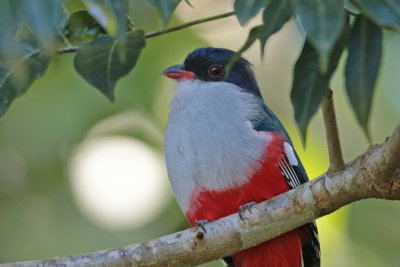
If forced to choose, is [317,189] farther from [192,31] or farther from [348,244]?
[192,31]

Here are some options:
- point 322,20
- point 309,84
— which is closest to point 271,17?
point 309,84

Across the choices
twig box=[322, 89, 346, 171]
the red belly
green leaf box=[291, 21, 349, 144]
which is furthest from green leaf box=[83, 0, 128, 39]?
the red belly

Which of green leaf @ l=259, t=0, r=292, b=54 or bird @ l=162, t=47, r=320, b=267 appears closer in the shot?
green leaf @ l=259, t=0, r=292, b=54

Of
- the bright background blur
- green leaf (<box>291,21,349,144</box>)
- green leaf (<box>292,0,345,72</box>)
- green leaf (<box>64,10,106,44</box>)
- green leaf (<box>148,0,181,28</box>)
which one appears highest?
green leaf (<box>148,0,181,28</box>)

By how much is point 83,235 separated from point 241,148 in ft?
8.49

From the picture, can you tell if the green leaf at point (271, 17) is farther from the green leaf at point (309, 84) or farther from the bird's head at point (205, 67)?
the bird's head at point (205, 67)

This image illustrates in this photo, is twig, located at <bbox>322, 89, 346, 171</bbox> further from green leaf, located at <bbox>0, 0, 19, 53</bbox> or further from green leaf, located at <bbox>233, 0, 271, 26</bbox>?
green leaf, located at <bbox>0, 0, 19, 53</bbox>

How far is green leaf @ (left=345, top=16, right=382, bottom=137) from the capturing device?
2.21 metres

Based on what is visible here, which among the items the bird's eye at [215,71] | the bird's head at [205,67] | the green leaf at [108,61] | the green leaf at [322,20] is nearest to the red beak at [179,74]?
the bird's head at [205,67]

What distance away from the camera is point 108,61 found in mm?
2588

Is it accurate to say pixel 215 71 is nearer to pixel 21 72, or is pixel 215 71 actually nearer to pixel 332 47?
pixel 21 72

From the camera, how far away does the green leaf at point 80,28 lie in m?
3.40

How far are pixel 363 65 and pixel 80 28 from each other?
1.61 metres

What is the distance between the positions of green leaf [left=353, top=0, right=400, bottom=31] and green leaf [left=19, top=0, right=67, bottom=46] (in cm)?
89
